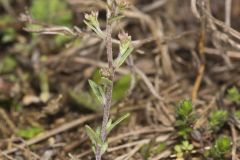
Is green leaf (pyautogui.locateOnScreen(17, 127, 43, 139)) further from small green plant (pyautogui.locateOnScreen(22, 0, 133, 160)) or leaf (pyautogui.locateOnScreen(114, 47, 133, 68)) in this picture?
leaf (pyautogui.locateOnScreen(114, 47, 133, 68))

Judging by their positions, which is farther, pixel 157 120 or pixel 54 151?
pixel 157 120

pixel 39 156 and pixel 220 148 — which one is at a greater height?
pixel 39 156

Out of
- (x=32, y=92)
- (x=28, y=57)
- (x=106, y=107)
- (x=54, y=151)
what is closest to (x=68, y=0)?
(x=28, y=57)

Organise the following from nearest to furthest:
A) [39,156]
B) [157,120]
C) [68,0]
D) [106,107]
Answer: [106,107]
[39,156]
[157,120]
[68,0]

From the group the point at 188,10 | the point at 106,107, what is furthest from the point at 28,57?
the point at 106,107

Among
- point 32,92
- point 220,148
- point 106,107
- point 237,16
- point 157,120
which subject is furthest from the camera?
point 237,16

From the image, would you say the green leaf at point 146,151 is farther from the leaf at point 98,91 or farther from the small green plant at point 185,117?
the leaf at point 98,91

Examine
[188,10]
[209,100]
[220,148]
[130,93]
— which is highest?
[188,10]

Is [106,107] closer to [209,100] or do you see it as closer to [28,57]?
[209,100]
